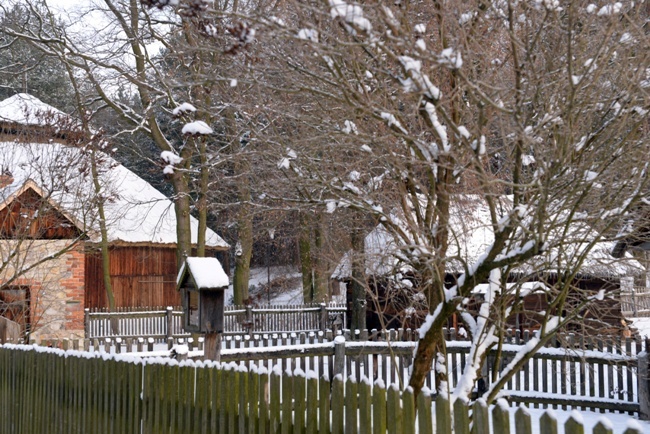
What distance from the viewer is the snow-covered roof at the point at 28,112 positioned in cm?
1633

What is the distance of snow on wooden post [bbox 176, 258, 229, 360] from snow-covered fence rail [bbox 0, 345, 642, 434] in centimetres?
177

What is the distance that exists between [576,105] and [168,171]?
5.13 m

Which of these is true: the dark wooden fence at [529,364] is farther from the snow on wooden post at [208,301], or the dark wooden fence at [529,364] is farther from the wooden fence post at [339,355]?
the snow on wooden post at [208,301]

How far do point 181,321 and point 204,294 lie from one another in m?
14.5

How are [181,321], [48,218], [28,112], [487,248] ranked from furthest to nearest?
[181,321]
[28,112]
[48,218]
[487,248]

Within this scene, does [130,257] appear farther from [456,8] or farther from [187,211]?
[456,8]

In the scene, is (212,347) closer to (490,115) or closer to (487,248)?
(487,248)

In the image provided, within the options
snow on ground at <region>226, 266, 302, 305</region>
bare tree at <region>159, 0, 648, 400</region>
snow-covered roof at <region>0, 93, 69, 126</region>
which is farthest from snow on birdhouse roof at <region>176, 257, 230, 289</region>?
snow on ground at <region>226, 266, 302, 305</region>

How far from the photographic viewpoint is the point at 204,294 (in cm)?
938

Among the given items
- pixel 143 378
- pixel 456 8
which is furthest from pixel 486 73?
pixel 143 378

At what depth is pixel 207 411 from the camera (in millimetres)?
6309

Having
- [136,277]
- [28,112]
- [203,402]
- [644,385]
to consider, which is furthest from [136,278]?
[203,402]

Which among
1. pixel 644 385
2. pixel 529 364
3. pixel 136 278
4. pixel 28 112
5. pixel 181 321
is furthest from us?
pixel 136 278

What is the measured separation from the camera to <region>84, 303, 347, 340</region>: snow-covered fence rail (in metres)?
22.1
